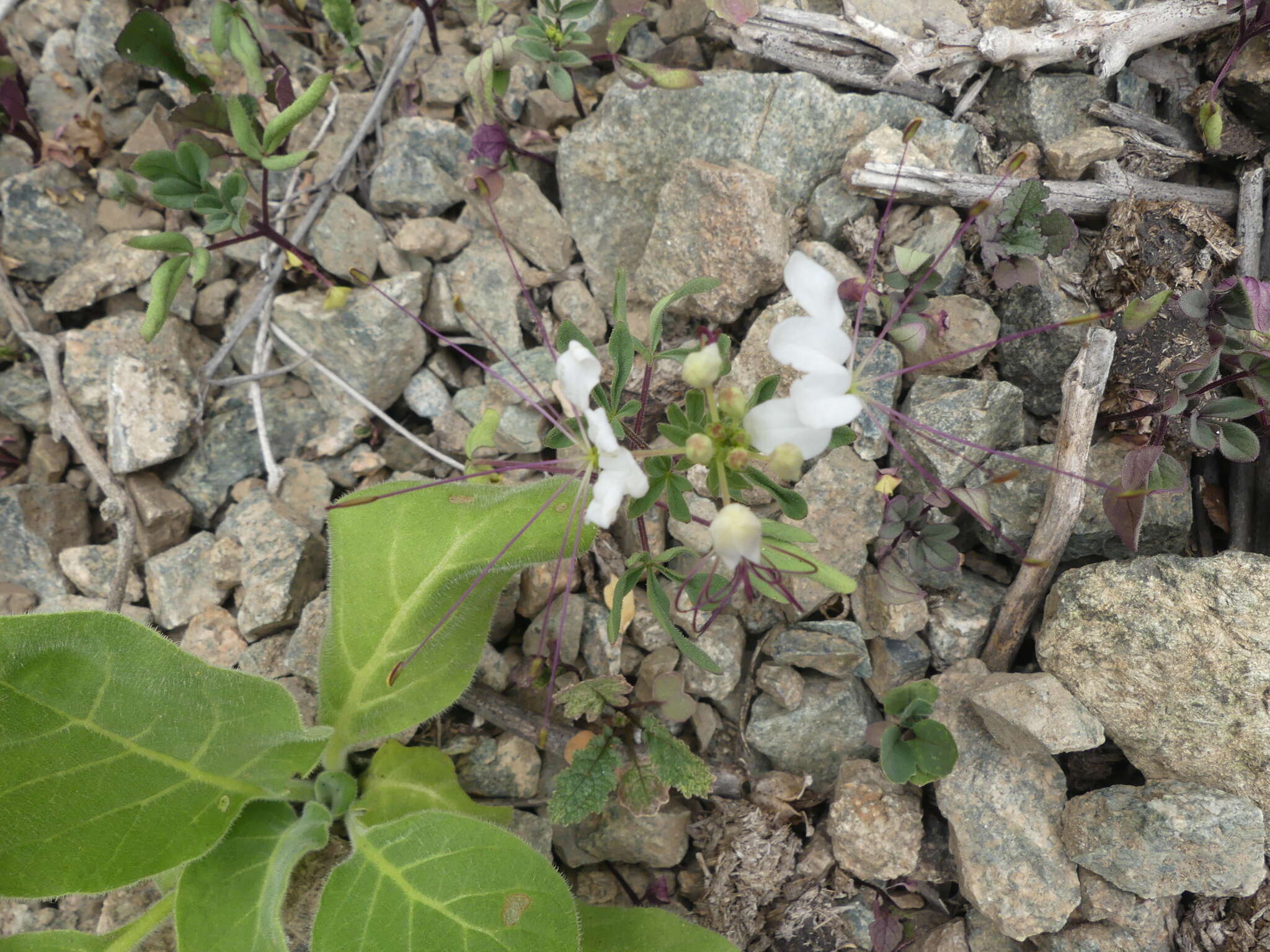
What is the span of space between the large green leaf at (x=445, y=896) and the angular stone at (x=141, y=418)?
1.73 m

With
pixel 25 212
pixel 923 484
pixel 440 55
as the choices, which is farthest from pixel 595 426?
pixel 25 212

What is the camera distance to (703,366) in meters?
1.78

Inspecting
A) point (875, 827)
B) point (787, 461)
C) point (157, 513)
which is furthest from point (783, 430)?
point (157, 513)

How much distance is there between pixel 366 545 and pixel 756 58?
2.34m

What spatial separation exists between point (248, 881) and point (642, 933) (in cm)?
115

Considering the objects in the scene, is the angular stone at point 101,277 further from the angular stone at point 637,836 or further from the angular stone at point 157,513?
the angular stone at point 637,836

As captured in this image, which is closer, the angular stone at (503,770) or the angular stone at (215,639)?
the angular stone at (503,770)

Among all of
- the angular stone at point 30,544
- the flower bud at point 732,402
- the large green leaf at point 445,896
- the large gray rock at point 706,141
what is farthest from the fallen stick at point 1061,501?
the angular stone at point 30,544

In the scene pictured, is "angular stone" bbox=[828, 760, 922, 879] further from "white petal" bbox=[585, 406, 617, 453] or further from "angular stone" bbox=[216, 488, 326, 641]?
"angular stone" bbox=[216, 488, 326, 641]

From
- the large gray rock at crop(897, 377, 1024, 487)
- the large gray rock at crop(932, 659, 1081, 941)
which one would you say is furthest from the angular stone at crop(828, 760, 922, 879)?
the large gray rock at crop(897, 377, 1024, 487)

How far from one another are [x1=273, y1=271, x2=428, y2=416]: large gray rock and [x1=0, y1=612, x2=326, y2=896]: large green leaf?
1.26 meters

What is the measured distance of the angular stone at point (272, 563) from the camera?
2.90 meters

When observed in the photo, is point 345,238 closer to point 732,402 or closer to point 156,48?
point 156,48

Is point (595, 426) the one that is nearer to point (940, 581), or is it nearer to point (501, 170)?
point (940, 581)
